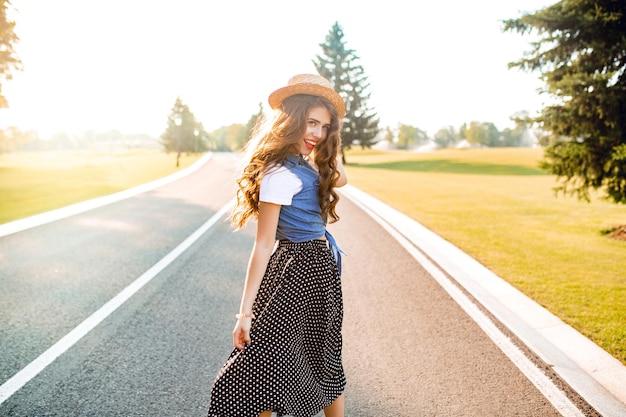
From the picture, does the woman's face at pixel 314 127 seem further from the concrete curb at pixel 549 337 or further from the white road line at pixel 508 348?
the concrete curb at pixel 549 337

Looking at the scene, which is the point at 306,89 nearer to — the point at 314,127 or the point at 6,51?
the point at 314,127

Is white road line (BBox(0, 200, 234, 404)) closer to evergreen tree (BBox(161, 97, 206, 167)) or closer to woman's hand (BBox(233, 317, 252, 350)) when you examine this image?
woman's hand (BBox(233, 317, 252, 350))

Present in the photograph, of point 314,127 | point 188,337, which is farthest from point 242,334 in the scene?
point 188,337

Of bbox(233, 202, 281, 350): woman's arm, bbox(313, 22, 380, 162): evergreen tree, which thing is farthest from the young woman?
bbox(313, 22, 380, 162): evergreen tree

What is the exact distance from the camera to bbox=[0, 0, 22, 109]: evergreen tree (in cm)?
2600

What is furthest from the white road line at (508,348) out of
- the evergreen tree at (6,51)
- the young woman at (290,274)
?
the evergreen tree at (6,51)

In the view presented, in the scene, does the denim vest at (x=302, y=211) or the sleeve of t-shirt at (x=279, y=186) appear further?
the denim vest at (x=302, y=211)

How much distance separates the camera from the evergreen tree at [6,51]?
26.0m

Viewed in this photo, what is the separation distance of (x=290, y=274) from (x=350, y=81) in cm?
5150

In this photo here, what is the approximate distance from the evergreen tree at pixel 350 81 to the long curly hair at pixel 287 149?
160 feet

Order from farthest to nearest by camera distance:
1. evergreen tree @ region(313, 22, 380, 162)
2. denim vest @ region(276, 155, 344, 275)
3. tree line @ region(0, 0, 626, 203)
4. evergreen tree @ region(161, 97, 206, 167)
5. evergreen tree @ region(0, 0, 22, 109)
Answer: evergreen tree @ region(161, 97, 206, 167)
evergreen tree @ region(313, 22, 380, 162)
evergreen tree @ region(0, 0, 22, 109)
tree line @ region(0, 0, 626, 203)
denim vest @ region(276, 155, 344, 275)

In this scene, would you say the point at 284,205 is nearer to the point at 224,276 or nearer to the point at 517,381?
the point at 517,381

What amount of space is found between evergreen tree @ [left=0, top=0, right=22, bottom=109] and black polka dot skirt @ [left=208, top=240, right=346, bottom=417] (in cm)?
Answer: 3023

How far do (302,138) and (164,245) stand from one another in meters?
6.08
